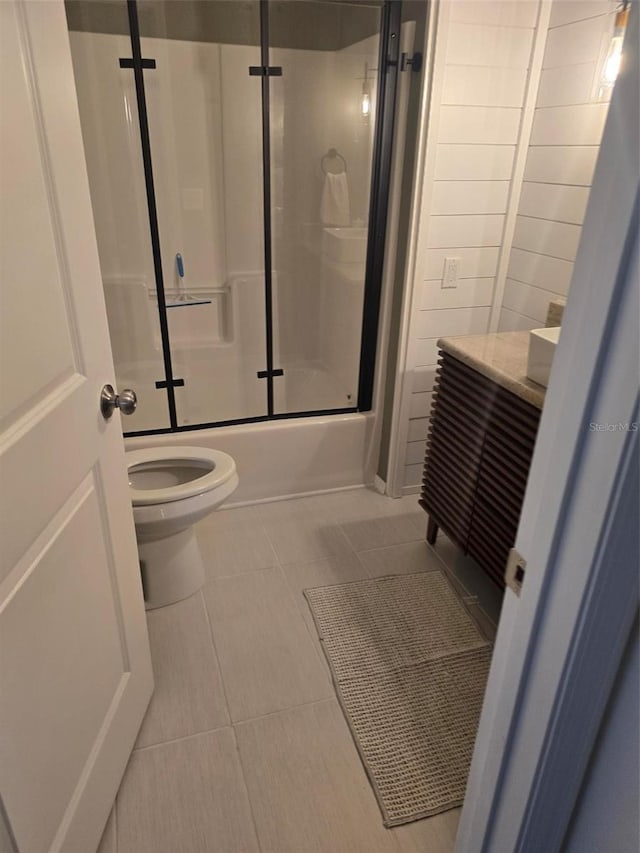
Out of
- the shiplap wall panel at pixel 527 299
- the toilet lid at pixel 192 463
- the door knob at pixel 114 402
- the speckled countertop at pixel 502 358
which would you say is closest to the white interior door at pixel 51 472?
the door knob at pixel 114 402

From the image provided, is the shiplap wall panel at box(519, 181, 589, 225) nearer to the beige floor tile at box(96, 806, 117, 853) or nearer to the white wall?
the white wall

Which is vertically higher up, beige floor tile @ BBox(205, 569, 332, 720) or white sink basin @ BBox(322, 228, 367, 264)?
white sink basin @ BBox(322, 228, 367, 264)

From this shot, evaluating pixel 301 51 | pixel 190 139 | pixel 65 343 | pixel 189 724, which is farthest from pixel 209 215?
pixel 189 724

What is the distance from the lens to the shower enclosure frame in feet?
6.98

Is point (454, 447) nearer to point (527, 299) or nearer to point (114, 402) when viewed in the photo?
point (527, 299)

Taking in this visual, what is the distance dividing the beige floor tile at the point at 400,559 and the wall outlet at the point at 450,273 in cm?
107

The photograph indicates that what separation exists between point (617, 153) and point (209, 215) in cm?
280

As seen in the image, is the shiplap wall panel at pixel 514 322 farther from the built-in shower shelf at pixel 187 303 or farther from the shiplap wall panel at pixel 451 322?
the built-in shower shelf at pixel 187 303

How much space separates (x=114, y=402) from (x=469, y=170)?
1.66 metres

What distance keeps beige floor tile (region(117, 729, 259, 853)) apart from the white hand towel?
233cm

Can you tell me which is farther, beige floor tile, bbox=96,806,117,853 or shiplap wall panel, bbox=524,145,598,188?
shiplap wall panel, bbox=524,145,598,188

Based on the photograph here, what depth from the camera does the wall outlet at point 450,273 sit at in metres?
2.29

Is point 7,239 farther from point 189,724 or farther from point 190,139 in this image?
point 190,139

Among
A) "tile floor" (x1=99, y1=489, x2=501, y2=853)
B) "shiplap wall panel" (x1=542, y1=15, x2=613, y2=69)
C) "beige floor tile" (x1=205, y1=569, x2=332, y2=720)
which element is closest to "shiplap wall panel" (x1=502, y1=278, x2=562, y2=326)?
"shiplap wall panel" (x1=542, y1=15, x2=613, y2=69)
